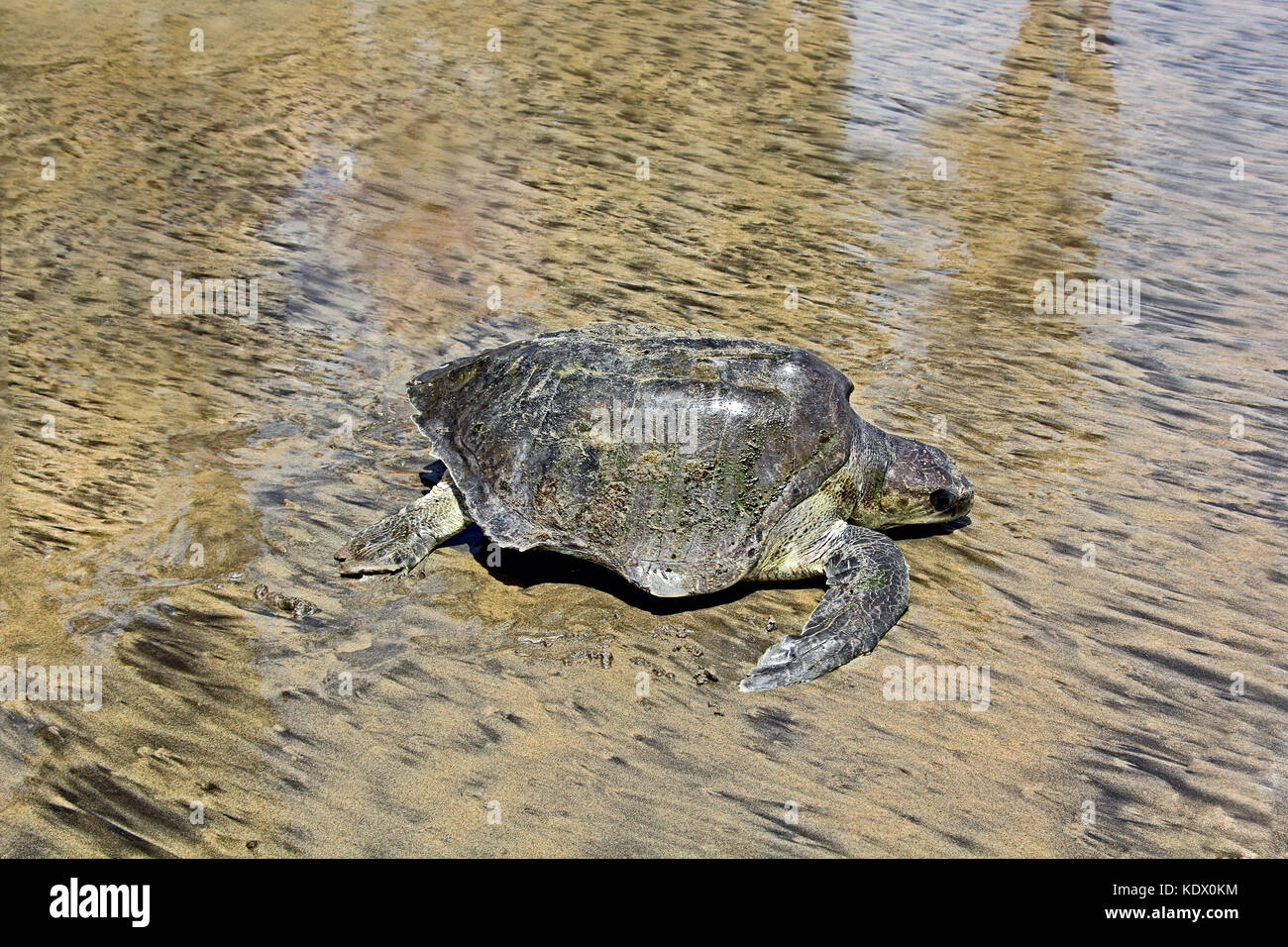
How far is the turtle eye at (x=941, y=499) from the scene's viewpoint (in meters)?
5.44

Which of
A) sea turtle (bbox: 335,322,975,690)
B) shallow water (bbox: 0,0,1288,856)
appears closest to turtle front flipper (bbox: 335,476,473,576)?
sea turtle (bbox: 335,322,975,690)

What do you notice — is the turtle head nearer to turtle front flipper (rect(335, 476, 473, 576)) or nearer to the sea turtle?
the sea turtle

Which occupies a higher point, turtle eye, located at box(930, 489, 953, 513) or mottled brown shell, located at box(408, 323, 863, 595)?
mottled brown shell, located at box(408, 323, 863, 595)

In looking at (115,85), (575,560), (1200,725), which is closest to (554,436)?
(575,560)

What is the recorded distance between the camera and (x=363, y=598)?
16.1ft

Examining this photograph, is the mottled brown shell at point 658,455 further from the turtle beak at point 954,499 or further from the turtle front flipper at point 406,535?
the turtle beak at point 954,499

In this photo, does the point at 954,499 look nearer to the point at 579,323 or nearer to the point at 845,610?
the point at 845,610

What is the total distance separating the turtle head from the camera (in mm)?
5434

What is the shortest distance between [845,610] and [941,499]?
1106 mm

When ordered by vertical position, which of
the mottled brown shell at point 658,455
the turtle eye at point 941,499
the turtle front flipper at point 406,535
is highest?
the mottled brown shell at point 658,455

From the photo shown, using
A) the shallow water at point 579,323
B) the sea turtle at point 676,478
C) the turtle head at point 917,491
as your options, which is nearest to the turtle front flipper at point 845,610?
the sea turtle at point 676,478

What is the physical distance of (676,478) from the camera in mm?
4832

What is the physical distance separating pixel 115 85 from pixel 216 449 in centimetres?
699

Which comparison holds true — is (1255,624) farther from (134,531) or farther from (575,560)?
(134,531)
